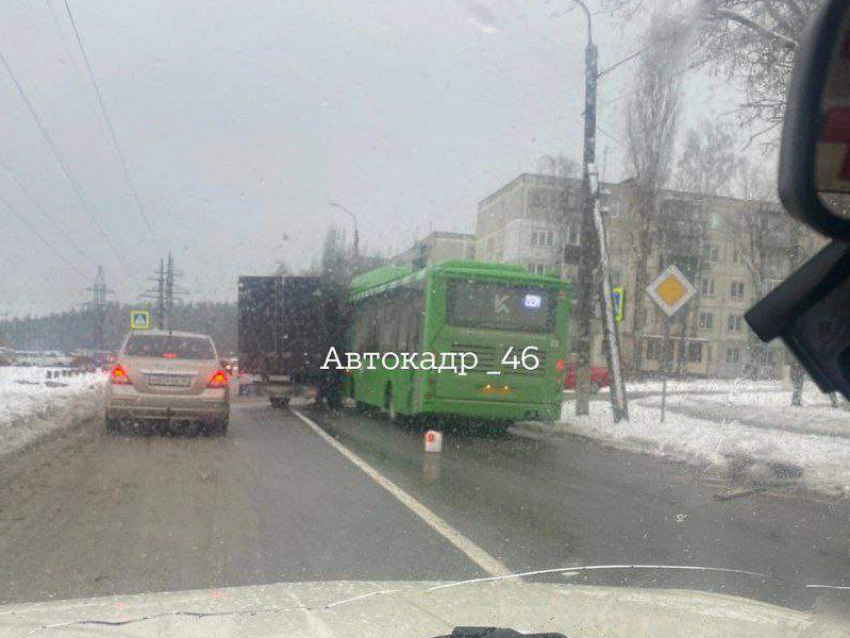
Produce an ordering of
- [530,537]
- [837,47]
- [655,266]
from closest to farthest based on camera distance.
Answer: [837,47] < [530,537] < [655,266]

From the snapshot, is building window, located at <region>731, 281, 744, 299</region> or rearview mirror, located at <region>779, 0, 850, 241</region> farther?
building window, located at <region>731, 281, 744, 299</region>

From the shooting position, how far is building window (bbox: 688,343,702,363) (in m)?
48.0

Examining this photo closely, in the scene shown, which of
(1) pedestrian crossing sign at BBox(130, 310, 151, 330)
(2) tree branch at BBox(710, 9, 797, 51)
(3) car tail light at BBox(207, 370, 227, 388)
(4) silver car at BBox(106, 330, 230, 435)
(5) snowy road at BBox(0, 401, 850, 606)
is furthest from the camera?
(1) pedestrian crossing sign at BBox(130, 310, 151, 330)

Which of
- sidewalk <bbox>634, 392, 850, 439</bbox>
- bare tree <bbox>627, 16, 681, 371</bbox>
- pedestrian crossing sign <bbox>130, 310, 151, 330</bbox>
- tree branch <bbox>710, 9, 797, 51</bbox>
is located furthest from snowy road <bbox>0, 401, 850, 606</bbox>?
pedestrian crossing sign <bbox>130, 310, 151, 330</bbox>

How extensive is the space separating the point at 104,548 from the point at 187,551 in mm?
570

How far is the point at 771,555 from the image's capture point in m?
6.75

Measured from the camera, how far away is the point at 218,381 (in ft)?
49.5

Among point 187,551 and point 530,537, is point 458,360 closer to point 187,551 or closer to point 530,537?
point 530,537

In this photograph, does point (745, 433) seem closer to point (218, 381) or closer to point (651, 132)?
point (218, 381)

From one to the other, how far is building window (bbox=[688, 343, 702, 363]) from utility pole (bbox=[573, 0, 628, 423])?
29933mm

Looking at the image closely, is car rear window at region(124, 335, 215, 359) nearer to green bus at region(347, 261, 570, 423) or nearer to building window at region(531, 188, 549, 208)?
green bus at region(347, 261, 570, 423)

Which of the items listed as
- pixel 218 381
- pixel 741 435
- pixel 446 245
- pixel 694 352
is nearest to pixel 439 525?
pixel 218 381

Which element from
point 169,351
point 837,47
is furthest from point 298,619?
point 169,351

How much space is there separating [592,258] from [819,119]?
17380 millimetres
